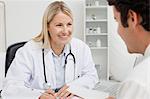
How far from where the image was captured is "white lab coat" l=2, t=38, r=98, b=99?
1625 millimetres

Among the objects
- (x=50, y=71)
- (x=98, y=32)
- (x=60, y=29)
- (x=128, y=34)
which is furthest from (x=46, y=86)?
(x=98, y=32)

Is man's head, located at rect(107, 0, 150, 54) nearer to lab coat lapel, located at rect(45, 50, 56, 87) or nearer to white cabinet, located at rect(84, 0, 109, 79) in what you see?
lab coat lapel, located at rect(45, 50, 56, 87)

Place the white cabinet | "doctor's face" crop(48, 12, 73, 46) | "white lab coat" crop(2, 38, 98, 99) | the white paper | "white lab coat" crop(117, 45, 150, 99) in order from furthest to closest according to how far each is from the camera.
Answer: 1. the white cabinet
2. "doctor's face" crop(48, 12, 73, 46)
3. "white lab coat" crop(2, 38, 98, 99)
4. the white paper
5. "white lab coat" crop(117, 45, 150, 99)

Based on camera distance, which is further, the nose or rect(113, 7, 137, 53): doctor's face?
the nose

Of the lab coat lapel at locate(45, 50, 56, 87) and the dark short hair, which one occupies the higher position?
the dark short hair

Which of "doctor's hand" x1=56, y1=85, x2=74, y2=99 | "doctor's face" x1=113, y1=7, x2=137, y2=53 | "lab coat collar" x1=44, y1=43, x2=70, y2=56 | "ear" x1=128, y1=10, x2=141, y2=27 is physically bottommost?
"doctor's hand" x1=56, y1=85, x2=74, y2=99

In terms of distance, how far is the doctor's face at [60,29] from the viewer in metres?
1.74

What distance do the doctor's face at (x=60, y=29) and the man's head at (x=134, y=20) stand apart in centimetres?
97

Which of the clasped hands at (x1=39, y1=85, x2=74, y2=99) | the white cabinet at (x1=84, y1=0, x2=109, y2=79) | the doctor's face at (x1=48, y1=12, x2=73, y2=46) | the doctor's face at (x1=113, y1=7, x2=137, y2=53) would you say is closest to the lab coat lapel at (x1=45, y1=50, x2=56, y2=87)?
the doctor's face at (x1=48, y1=12, x2=73, y2=46)

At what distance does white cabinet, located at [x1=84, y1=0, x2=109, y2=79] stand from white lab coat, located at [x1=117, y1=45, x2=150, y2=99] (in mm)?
2993

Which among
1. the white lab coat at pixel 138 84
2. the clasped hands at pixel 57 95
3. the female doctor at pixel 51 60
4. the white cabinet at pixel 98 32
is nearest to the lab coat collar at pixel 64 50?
the female doctor at pixel 51 60

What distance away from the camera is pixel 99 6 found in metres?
3.62

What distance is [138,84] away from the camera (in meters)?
0.64

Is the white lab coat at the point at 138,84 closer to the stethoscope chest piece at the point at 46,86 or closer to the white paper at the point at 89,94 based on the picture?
the white paper at the point at 89,94
